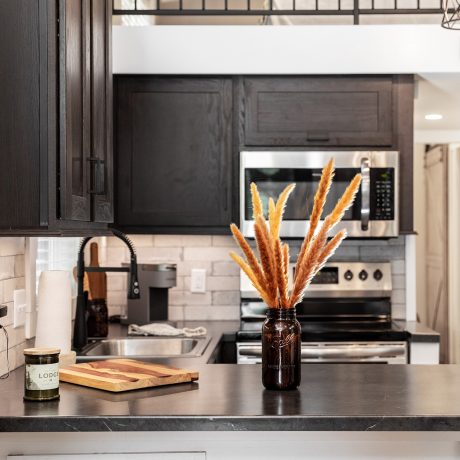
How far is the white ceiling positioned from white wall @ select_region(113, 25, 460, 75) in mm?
192

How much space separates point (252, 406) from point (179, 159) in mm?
2289

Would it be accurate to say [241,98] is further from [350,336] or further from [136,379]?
[136,379]

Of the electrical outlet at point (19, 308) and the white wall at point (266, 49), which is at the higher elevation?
the white wall at point (266, 49)

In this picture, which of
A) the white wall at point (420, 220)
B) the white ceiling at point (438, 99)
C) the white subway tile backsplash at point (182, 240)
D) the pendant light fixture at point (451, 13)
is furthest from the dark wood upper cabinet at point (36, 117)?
the white wall at point (420, 220)

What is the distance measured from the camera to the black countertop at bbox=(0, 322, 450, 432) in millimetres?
1803

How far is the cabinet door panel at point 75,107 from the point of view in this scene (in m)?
2.20

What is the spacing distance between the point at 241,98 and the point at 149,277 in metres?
1.01

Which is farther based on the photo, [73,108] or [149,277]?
[149,277]

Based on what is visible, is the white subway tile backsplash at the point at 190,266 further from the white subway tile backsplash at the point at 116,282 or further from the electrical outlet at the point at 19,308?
the electrical outlet at the point at 19,308

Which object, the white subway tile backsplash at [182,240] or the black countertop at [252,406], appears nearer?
the black countertop at [252,406]

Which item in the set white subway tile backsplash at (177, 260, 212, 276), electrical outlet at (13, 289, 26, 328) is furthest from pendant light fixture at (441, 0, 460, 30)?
white subway tile backsplash at (177, 260, 212, 276)

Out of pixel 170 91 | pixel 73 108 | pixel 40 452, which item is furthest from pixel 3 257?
pixel 170 91

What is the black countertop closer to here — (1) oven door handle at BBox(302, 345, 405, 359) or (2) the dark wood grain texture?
(2) the dark wood grain texture

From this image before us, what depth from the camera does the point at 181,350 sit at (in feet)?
12.0
